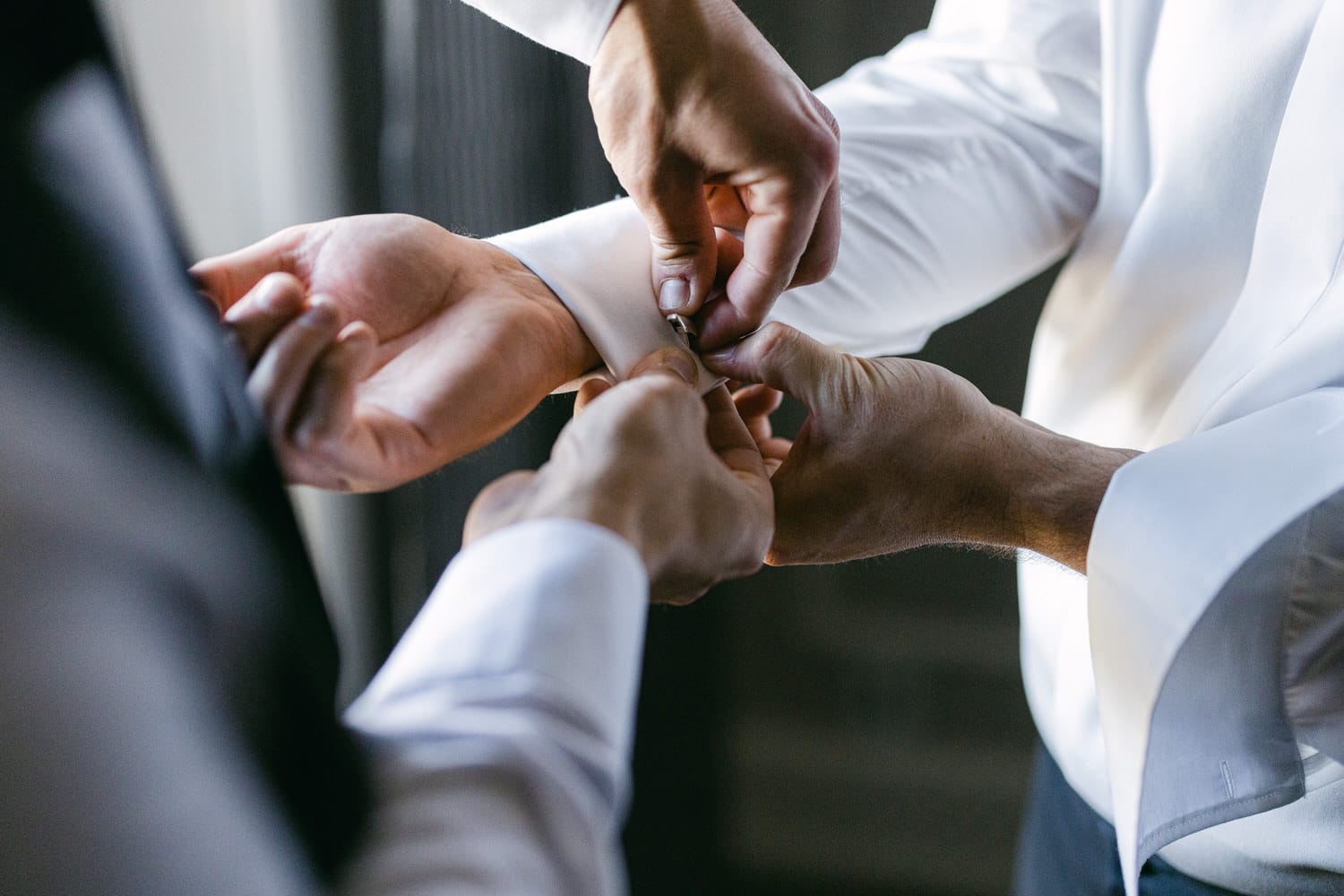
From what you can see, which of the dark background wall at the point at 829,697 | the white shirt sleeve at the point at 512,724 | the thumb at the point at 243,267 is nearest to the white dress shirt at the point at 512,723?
the white shirt sleeve at the point at 512,724

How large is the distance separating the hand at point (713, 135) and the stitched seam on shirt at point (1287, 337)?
0.19m

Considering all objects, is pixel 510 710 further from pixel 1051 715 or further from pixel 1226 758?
pixel 1051 715

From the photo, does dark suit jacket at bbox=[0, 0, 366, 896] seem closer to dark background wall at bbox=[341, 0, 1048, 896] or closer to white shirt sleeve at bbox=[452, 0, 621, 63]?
white shirt sleeve at bbox=[452, 0, 621, 63]

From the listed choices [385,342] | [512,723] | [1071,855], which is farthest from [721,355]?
[1071,855]

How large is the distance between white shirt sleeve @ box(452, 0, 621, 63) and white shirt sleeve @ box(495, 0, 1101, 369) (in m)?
0.18

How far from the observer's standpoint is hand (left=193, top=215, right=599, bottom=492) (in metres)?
0.31

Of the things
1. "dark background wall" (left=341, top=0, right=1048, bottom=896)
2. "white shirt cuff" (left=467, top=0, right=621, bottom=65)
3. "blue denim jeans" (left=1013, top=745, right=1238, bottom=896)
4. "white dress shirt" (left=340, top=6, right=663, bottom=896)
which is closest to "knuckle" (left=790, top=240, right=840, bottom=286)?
"white shirt cuff" (left=467, top=0, right=621, bottom=65)

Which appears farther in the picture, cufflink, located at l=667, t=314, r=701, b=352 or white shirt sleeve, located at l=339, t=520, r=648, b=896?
cufflink, located at l=667, t=314, r=701, b=352

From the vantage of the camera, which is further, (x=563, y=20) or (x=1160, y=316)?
(x=1160, y=316)

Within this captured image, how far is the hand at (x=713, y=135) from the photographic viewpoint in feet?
1.35

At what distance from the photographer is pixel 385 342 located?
1.40 feet

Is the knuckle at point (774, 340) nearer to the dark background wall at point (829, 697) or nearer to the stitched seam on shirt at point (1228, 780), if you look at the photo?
the stitched seam on shirt at point (1228, 780)

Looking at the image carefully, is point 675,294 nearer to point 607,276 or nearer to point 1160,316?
point 607,276

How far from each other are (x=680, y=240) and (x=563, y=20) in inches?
4.0
